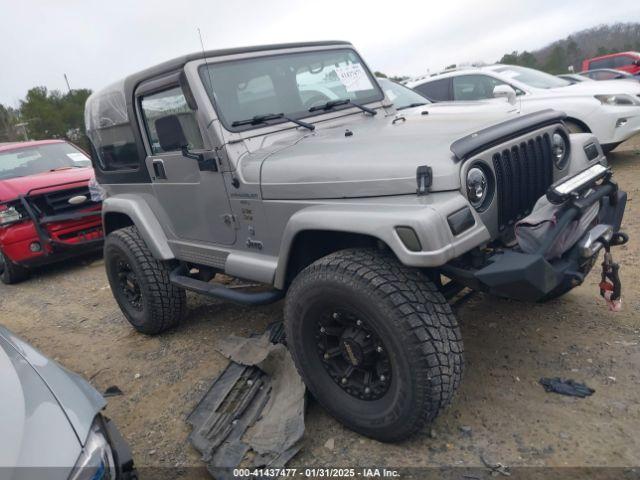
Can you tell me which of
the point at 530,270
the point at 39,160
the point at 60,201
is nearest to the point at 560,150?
the point at 530,270

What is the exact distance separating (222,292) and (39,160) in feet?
18.3

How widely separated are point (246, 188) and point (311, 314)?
868mm

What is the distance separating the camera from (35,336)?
4.87 m

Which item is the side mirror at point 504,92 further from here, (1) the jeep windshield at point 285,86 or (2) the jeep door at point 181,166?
(2) the jeep door at point 181,166

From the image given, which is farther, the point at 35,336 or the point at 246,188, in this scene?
the point at 35,336

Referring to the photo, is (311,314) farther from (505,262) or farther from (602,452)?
(602,452)

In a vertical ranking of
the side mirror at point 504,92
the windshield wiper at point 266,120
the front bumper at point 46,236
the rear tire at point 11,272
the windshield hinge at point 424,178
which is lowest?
the rear tire at point 11,272

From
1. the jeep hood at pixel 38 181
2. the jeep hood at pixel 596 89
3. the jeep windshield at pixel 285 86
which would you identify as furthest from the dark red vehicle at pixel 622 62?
the jeep hood at pixel 38 181

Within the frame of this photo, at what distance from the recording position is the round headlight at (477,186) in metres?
2.33

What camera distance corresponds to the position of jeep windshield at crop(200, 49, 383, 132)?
3.16 metres

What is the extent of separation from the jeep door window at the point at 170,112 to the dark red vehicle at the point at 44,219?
3392mm

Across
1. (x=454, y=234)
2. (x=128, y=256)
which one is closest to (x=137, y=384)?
(x=128, y=256)

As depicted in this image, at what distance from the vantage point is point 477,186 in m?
2.35

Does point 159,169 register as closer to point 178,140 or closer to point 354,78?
point 178,140
